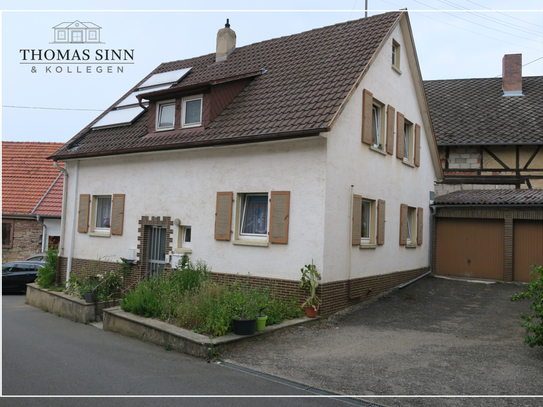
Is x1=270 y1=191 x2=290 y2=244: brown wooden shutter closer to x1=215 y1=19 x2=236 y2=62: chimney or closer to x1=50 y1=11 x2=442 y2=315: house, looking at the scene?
x1=50 y1=11 x2=442 y2=315: house

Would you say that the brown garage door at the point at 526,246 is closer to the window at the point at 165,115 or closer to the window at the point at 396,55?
the window at the point at 396,55

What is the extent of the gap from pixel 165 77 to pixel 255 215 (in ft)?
25.0

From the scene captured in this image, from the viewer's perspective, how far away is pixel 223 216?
38.0 feet

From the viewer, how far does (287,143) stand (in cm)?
1069

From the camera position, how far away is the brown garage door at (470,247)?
15.9m

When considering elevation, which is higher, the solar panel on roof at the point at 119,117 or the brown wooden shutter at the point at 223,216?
the solar panel on roof at the point at 119,117

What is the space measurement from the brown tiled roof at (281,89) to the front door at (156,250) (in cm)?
234

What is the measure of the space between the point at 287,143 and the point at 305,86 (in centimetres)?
201

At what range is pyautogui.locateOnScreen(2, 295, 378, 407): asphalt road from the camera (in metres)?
5.57

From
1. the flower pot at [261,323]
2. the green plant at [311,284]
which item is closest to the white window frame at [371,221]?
the green plant at [311,284]

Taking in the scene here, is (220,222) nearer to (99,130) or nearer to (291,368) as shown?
(291,368)

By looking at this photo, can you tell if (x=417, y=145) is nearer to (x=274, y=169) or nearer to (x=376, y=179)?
(x=376, y=179)

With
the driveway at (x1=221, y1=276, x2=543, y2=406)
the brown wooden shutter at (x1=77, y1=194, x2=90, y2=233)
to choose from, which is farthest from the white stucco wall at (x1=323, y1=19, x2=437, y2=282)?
the brown wooden shutter at (x1=77, y1=194, x2=90, y2=233)

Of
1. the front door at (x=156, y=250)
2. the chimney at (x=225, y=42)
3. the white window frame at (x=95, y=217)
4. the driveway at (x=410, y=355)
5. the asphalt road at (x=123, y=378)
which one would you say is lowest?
the asphalt road at (x=123, y=378)
